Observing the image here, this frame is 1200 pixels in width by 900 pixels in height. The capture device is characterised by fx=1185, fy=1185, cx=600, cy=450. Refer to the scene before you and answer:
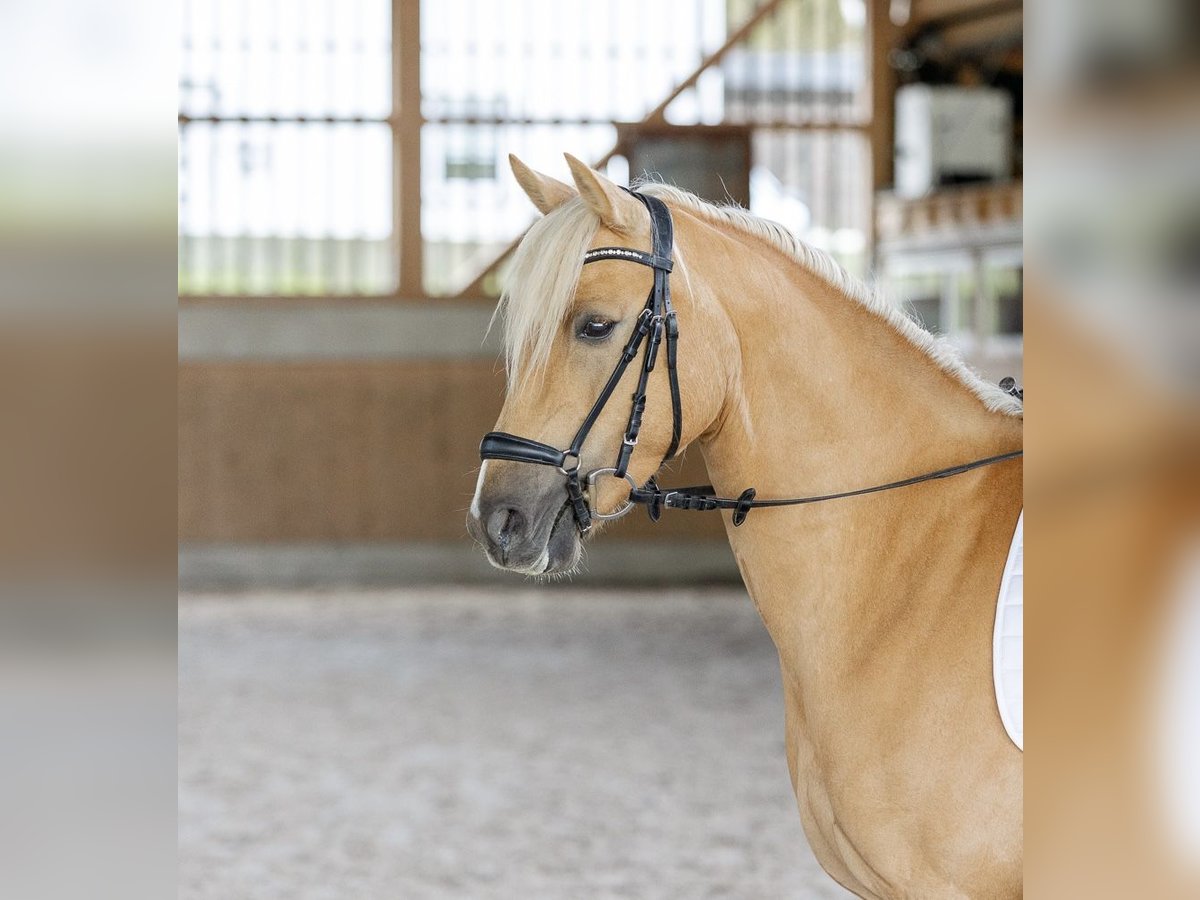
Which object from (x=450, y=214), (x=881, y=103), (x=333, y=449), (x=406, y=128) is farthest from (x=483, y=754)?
(x=881, y=103)

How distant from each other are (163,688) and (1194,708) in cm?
39

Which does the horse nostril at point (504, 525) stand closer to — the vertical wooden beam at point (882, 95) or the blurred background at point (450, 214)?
the blurred background at point (450, 214)

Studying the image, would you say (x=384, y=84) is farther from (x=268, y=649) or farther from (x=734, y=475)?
(x=734, y=475)

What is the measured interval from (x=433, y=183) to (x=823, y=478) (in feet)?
19.9

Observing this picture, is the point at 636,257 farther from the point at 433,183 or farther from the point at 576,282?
the point at 433,183

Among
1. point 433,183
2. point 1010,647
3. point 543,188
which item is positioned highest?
point 433,183

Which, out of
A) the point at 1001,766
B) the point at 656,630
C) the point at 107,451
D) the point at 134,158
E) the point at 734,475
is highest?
the point at 134,158

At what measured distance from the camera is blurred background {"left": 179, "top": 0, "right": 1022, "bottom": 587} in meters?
7.09

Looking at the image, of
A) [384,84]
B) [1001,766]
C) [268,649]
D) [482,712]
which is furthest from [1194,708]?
[384,84]

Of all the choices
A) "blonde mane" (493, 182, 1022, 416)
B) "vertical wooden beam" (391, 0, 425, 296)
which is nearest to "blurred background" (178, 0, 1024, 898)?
"vertical wooden beam" (391, 0, 425, 296)

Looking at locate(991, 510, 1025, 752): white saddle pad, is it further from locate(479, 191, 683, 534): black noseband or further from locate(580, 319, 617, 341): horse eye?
locate(580, 319, 617, 341): horse eye

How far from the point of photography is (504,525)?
1478 millimetres

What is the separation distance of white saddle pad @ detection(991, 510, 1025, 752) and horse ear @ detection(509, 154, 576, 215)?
75 cm

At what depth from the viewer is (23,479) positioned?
1.47 feet
